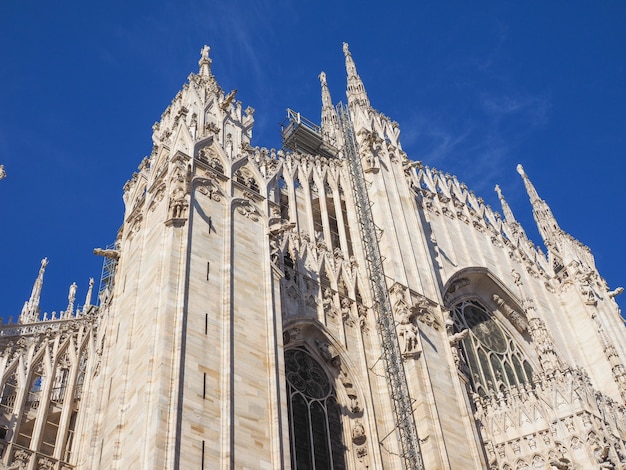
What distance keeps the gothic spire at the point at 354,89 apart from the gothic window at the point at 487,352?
32.0ft

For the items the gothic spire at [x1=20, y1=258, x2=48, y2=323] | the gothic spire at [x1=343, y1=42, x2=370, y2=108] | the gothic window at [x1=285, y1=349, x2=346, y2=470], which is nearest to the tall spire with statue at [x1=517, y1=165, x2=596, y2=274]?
the gothic spire at [x1=343, y1=42, x2=370, y2=108]

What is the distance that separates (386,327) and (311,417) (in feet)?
13.5

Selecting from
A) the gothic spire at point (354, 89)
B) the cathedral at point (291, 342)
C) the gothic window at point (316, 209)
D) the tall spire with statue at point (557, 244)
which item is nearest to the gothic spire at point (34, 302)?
the cathedral at point (291, 342)

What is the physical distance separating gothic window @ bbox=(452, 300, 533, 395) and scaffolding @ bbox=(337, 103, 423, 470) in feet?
15.8

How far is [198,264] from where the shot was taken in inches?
737

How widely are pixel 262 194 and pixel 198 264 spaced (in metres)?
4.39

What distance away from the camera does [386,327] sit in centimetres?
2339

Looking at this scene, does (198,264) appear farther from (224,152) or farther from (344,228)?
(344,228)

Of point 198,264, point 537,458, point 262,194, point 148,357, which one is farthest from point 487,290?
point 148,357

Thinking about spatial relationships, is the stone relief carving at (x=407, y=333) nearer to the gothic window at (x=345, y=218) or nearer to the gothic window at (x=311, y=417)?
the gothic window at (x=311, y=417)

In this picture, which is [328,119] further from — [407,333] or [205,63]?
[407,333]

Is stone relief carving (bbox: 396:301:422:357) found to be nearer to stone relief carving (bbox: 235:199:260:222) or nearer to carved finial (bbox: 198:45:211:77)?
stone relief carving (bbox: 235:199:260:222)

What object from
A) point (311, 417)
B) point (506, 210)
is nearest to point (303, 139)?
point (506, 210)

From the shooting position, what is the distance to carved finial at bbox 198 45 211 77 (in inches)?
1063
